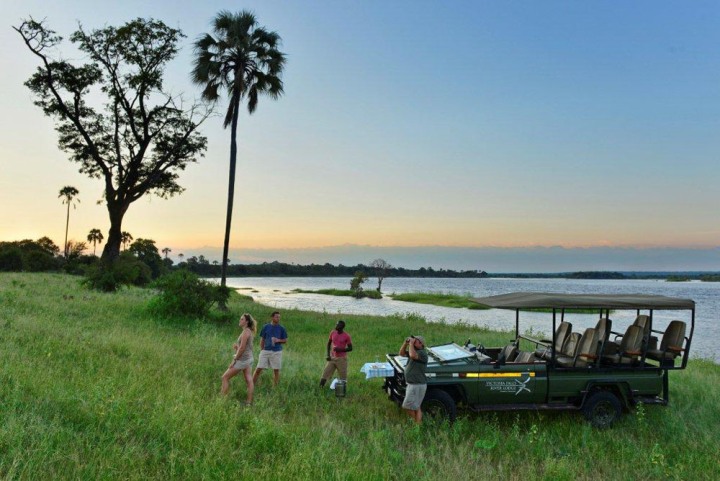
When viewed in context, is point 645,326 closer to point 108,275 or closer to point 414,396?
point 414,396

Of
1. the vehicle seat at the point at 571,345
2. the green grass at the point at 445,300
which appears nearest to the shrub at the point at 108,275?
the vehicle seat at the point at 571,345

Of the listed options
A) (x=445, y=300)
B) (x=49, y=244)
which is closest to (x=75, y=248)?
(x=49, y=244)

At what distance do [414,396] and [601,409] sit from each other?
13.0 feet

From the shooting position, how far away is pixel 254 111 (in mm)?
28859

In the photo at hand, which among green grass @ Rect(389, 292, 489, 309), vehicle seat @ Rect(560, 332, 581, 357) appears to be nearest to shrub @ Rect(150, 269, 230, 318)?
vehicle seat @ Rect(560, 332, 581, 357)

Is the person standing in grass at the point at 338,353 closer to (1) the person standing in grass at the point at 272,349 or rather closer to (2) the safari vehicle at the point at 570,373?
(1) the person standing in grass at the point at 272,349

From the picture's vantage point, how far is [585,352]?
34.3ft

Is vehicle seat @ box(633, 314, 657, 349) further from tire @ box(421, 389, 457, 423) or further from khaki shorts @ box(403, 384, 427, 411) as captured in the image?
khaki shorts @ box(403, 384, 427, 411)

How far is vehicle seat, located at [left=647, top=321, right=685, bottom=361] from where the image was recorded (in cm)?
993

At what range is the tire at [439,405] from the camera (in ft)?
31.0

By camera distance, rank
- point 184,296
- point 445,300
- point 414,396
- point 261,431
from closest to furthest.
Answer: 1. point 261,431
2. point 414,396
3. point 184,296
4. point 445,300

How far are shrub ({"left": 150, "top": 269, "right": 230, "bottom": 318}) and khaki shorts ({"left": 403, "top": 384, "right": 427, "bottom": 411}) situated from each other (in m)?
16.2

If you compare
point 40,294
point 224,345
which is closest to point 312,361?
point 224,345

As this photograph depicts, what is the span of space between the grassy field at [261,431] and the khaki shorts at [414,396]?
1.25 ft
